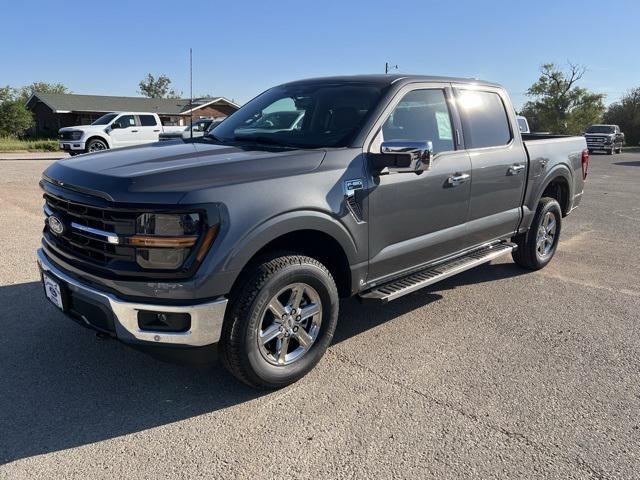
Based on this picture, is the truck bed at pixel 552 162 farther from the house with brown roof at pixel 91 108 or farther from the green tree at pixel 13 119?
the green tree at pixel 13 119

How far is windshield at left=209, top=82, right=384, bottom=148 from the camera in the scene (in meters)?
3.74

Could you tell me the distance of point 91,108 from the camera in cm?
4319

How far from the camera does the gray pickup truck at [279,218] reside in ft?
8.89

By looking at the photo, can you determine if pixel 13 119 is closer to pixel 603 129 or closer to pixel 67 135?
pixel 67 135

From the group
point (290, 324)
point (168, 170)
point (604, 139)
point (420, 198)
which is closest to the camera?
point (168, 170)

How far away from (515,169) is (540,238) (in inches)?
47.3

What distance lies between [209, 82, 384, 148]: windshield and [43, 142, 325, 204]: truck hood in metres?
0.41

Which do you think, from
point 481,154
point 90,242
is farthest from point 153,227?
point 481,154

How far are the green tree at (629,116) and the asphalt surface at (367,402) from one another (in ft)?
197

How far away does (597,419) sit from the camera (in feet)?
9.84

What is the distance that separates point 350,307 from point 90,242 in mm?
2413

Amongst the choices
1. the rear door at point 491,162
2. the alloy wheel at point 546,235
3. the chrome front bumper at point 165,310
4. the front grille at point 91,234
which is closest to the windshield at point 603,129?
the alloy wheel at point 546,235

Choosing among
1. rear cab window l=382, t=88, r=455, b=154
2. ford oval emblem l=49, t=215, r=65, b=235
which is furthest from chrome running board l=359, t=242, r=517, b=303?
ford oval emblem l=49, t=215, r=65, b=235

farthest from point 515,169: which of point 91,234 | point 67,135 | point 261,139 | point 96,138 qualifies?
point 67,135
